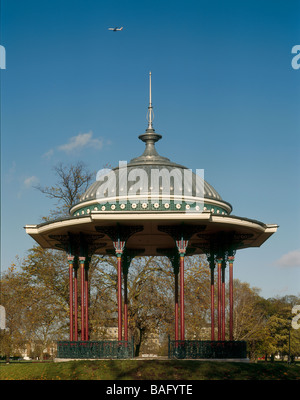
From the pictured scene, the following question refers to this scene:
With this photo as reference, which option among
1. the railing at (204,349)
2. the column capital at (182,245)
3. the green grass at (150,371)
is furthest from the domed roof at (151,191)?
the green grass at (150,371)

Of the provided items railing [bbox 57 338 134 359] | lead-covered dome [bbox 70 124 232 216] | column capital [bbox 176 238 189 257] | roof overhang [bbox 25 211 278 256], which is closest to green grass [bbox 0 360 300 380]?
railing [bbox 57 338 134 359]

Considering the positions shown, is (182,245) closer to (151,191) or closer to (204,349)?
(151,191)

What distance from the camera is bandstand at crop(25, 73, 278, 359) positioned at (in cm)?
2633

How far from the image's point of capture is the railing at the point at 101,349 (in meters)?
26.1

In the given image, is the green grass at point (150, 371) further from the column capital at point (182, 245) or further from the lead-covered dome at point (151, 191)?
the lead-covered dome at point (151, 191)

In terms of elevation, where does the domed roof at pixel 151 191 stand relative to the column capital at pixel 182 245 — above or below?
above

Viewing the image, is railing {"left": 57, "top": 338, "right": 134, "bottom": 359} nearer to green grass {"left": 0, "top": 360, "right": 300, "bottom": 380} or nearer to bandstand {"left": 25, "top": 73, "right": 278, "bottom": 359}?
bandstand {"left": 25, "top": 73, "right": 278, "bottom": 359}

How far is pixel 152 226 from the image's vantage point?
28.9 metres

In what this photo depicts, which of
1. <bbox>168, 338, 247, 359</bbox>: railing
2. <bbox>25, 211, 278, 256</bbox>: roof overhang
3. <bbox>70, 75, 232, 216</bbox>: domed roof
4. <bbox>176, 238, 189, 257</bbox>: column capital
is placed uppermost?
<bbox>70, 75, 232, 216</bbox>: domed roof

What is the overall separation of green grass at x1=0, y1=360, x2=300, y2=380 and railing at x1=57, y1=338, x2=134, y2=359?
1985 mm

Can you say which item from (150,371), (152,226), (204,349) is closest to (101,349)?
(150,371)

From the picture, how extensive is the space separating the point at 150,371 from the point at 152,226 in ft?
26.8

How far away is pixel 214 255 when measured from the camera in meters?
32.5
